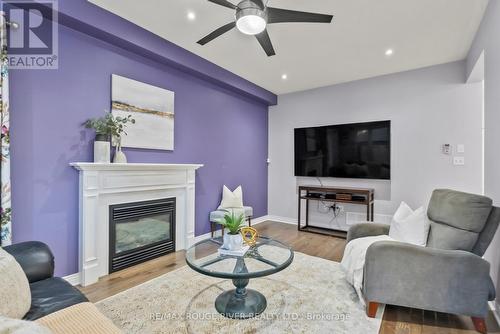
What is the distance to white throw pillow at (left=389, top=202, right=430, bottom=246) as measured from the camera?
2.31 m

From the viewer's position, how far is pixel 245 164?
4852 mm

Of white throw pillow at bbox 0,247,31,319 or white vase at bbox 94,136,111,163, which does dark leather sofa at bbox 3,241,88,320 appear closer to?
white throw pillow at bbox 0,247,31,319

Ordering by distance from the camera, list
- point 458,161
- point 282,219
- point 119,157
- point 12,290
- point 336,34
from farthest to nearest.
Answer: point 282,219, point 458,161, point 336,34, point 119,157, point 12,290

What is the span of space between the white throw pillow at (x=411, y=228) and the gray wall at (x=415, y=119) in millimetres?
1714

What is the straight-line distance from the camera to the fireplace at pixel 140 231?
274cm

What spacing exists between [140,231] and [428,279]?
9.72ft

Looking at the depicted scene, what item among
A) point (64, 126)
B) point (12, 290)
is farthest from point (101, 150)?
point (12, 290)

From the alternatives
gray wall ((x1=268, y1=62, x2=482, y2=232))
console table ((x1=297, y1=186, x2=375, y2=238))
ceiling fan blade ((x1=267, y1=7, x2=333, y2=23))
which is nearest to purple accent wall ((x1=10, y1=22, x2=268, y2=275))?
ceiling fan blade ((x1=267, y1=7, x2=333, y2=23))

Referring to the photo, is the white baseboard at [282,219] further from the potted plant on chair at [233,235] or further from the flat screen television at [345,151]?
the potted plant on chair at [233,235]

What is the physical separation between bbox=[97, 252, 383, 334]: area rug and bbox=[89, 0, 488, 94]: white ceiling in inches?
109

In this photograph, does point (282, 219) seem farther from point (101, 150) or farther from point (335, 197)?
point (101, 150)

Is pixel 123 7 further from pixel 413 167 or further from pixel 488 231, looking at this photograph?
pixel 413 167

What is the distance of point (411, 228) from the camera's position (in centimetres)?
236

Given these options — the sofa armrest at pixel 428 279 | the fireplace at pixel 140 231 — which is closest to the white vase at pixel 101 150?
the fireplace at pixel 140 231
